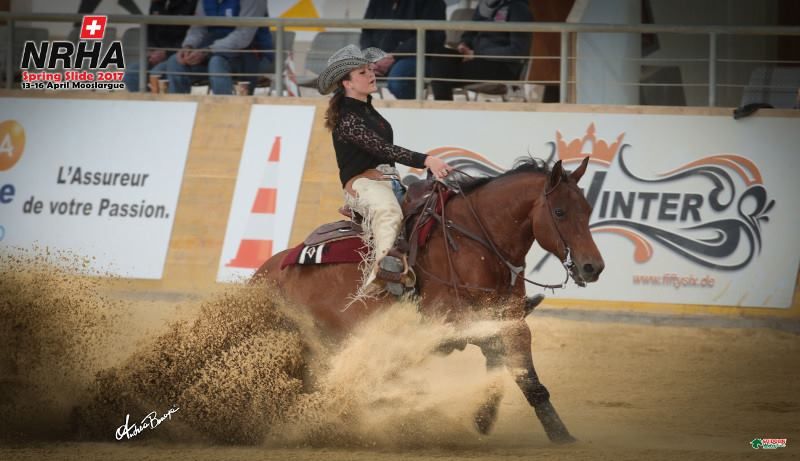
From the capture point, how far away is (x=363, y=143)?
766 centimetres

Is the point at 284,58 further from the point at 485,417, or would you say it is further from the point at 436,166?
the point at 485,417

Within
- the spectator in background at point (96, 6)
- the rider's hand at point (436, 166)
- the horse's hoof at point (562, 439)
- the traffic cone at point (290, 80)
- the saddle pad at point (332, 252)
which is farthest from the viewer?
the spectator in background at point (96, 6)

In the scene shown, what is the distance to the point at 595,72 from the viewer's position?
12492 millimetres

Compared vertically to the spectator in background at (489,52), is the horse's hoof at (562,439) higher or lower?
lower

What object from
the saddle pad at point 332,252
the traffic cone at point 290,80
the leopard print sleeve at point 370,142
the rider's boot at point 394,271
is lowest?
the rider's boot at point 394,271

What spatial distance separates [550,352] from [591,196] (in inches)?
69.6

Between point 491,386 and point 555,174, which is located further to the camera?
point 491,386

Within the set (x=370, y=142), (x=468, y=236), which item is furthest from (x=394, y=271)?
(x=370, y=142)

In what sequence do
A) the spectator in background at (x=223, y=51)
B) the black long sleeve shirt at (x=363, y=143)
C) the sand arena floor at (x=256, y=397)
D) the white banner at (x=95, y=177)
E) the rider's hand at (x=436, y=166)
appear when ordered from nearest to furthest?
the sand arena floor at (x=256, y=397)
the rider's hand at (x=436, y=166)
the black long sleeve shirt at (x=363, y=143)
the white banner at (x=95, y=177)
the spectator in background at (x=223, y=51)

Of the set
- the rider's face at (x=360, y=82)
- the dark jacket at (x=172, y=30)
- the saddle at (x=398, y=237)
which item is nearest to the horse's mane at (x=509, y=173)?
the saddle at (x=398, y=237)

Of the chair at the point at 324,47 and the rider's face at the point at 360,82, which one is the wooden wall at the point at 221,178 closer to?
the chair at the point at 324,47

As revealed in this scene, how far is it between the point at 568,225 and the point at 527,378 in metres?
1.01

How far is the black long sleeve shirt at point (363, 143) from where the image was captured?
24.9ft
